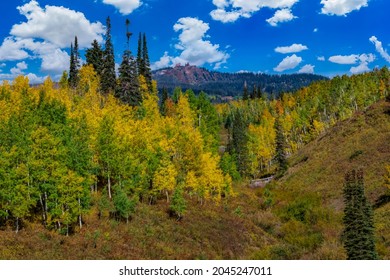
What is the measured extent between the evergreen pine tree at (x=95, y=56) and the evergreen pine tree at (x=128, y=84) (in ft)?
43.2

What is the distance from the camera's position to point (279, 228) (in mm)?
55031

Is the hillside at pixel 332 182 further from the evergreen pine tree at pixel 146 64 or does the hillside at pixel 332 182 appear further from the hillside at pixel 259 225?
the evergreen pine tree at pixel 146 64

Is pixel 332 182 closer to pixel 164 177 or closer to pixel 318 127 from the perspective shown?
pixel 164 177

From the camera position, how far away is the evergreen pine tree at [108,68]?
270ft

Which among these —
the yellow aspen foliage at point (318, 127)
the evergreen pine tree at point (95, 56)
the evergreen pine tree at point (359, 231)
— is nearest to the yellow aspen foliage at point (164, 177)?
the evergreen pine tree at point (359, 231)

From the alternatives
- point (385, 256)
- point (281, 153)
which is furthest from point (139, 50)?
point (385, 256)

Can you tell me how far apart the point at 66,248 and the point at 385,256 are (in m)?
31.3

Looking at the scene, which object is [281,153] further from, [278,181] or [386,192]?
[386,192]

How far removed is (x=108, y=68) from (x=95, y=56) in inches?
256

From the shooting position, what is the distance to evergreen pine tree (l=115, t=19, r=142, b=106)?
73162 millimetres

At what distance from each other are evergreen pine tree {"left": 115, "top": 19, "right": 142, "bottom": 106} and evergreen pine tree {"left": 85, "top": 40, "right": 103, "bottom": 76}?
43.2 ft

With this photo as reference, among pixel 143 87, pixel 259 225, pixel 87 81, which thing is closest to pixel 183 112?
pixel 143 87

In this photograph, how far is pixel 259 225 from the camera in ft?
188

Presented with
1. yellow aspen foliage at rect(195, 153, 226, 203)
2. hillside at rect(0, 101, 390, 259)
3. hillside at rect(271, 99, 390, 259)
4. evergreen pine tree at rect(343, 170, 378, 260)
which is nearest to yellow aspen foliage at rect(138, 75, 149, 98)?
yellow aspen foliage at rect(195, 153, 226, 203)
